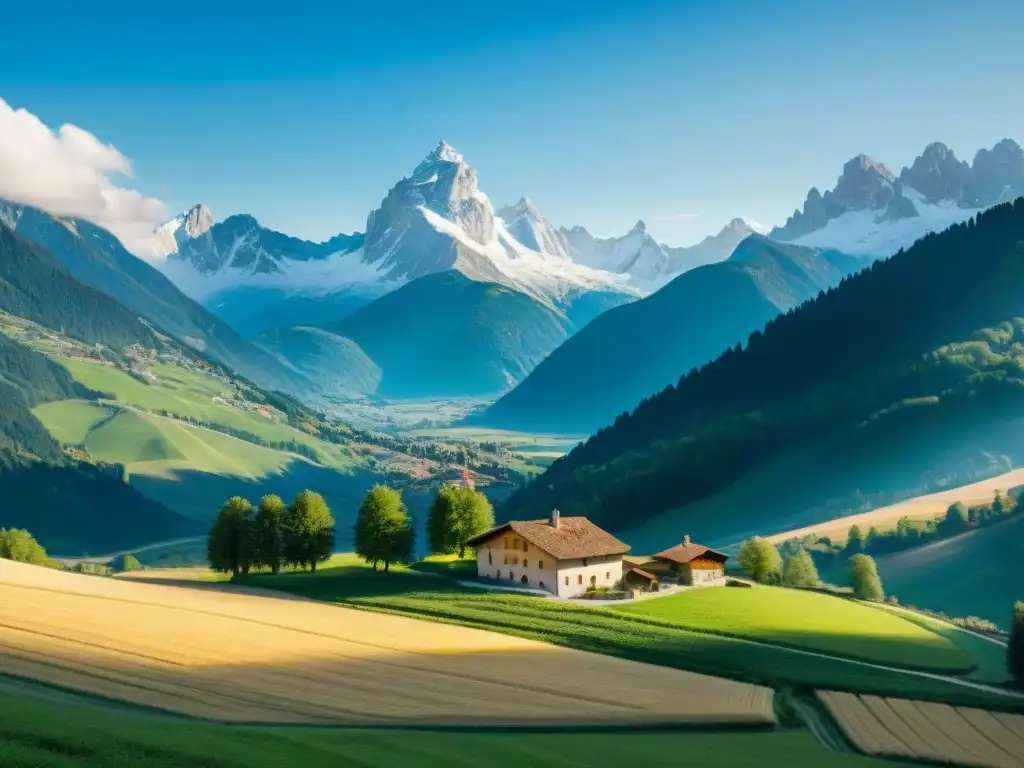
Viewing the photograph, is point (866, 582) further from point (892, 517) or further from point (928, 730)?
point (928, 730)

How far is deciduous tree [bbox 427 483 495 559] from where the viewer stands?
13225cm

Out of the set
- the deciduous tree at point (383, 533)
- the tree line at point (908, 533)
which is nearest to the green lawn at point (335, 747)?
the deciduous tree at point (383, 533)

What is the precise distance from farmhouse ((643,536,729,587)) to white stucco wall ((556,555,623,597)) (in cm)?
740

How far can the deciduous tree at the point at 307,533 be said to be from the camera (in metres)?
126

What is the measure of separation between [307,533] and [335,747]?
272 feet

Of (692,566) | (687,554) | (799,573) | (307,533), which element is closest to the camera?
(692,566)

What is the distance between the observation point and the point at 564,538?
363ft

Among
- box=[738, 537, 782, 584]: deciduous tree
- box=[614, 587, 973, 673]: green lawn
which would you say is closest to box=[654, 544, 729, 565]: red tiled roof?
box=[614, 587, 973, 673]: green lawn

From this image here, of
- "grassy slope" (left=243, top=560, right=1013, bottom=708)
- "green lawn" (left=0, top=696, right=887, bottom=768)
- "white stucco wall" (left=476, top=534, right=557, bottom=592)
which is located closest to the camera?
"green lawn" (left=0, top=696, right=887, bottom=768)

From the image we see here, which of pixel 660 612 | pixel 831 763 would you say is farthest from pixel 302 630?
pixel 831 763

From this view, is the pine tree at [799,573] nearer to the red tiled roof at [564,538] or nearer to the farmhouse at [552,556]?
the farmhouse at [552,556]

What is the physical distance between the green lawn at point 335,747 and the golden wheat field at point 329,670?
3.72m

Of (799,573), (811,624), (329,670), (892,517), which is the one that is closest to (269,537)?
(329,670)

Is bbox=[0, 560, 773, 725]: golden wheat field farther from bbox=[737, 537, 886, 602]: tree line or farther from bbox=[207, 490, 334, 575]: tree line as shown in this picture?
bbox=[737, 537, 886, 602]: tree line
